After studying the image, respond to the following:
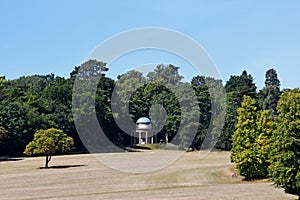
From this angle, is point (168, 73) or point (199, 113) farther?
point (199, 113)

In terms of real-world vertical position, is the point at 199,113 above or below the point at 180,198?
above

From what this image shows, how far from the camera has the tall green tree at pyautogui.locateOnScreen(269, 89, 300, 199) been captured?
1053 inches

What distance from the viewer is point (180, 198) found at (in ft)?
90.9

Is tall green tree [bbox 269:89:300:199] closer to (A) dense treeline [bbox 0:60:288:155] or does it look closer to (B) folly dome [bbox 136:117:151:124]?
(A) dense treeline [bbox 0:60:288:155]

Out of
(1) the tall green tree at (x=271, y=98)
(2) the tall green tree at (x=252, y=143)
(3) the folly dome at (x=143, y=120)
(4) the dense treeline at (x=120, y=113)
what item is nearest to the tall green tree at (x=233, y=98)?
(4) the dense treeline at (x=120, y=113)

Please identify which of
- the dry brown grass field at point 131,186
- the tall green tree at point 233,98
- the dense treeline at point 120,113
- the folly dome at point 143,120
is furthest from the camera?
the folly dome at point 143,120

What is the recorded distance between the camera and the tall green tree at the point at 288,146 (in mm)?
26734

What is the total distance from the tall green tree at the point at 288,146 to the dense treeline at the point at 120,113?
139 feet

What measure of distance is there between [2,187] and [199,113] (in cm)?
5270

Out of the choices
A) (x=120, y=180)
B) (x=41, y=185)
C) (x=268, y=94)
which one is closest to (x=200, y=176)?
(x=120, y=180)

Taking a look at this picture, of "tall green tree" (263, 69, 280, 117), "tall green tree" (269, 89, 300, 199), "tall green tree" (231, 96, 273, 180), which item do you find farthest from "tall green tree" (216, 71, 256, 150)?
"tall green tree" (269, 89, 300, 199)

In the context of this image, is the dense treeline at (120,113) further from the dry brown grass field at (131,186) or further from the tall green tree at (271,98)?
the dry brown grass field at (131,186)

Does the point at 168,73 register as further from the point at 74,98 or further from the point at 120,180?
the point at 120,180

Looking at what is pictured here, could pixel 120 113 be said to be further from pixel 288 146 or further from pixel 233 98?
pixel 288 146
